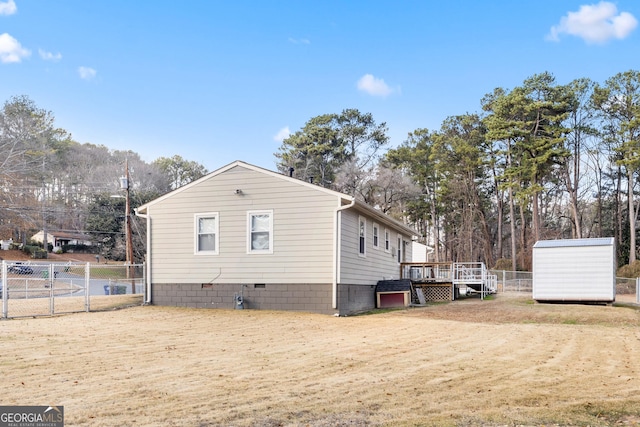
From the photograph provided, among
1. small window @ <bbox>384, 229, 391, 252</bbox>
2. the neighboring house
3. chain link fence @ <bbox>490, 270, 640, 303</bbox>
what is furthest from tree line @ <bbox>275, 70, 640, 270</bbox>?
small window @ <bbox>384, 229, 391, 252</bbox>

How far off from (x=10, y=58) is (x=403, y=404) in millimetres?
29158

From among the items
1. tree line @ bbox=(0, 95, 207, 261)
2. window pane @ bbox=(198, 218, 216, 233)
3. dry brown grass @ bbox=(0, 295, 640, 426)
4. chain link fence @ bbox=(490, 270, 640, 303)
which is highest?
tree line @ bbox=(0, 95, 207, 261)

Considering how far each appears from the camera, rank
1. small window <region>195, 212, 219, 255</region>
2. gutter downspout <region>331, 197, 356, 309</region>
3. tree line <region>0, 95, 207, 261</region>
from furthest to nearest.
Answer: tree line <region>0, 95, 207, 261</region>
small window <region>195, 212, 219, 255</region>
gutter downspout <region>331, 197, 356, 309</region>

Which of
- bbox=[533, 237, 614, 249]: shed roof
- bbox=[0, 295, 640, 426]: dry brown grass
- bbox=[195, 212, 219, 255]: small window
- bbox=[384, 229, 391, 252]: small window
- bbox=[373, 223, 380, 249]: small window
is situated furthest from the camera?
bbox=[384, 229, 391, 252]: small window

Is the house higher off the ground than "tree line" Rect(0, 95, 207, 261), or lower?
lower

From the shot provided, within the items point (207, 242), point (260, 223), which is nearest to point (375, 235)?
point (260, 223)

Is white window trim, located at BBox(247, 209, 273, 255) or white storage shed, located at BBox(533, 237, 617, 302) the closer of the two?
white window trim, located at BBox(247, 209, 273, 255)

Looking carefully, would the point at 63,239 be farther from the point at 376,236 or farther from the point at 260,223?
the point at 260,223

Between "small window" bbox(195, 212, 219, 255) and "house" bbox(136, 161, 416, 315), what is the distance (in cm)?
3

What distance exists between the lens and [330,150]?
147 ft

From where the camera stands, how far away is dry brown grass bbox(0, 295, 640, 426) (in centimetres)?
466

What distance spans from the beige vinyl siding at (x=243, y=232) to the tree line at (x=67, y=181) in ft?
57.4

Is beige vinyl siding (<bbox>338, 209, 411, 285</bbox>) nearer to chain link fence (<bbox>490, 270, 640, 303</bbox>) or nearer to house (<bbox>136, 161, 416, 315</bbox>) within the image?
house (<bbox>136, 161, 416, 315</bbox>)

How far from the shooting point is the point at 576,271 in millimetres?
19031
